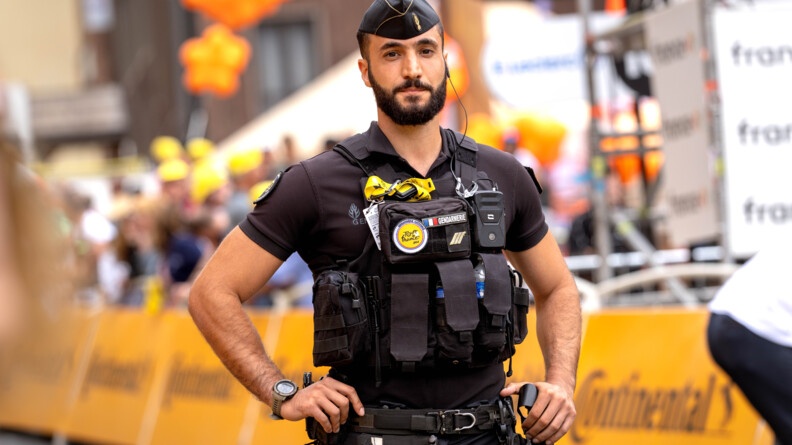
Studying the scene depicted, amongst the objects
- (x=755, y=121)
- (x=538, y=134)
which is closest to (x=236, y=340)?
(x=755, y=121)

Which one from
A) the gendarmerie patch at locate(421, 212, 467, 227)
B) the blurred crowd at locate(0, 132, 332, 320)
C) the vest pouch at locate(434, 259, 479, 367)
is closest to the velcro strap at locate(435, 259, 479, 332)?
the vest pouch at locate(434, 259, 479, 367)

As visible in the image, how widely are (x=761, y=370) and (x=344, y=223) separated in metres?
2.53

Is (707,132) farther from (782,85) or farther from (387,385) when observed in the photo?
(387,385)

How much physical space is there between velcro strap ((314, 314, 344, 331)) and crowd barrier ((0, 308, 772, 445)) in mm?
667

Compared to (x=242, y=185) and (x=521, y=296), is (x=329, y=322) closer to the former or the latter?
(x=521, y=296)

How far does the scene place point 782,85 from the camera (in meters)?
7.91

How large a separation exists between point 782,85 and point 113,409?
280 inches

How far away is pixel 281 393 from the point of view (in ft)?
12.4

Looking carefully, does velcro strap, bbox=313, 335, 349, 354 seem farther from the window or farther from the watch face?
the window

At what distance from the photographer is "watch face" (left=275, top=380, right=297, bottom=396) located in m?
3.78

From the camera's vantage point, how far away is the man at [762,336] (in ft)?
18.3

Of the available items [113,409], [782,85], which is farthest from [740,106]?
[113,409]

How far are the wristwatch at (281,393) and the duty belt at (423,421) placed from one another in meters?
0.20

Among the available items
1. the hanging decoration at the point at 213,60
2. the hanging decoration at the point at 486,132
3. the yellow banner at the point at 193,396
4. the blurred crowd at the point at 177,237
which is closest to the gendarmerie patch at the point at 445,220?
the blurred crowd at the point at 177,237
